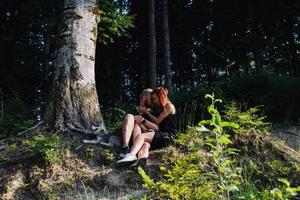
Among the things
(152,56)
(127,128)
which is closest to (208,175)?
(127,128)

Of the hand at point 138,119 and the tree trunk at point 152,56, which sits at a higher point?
the tree trunk at point 152,56

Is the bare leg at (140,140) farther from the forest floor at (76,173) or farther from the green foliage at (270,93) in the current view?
the green foliage at (270,93)

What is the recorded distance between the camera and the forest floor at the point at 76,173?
223 inches

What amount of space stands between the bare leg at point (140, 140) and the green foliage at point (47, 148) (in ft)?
3.74

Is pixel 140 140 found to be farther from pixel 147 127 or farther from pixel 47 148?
pixel 47 148

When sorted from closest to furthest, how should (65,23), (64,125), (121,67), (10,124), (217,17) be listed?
(64,125) < (65,23) < (10,124) < (217,17) < (121,67)

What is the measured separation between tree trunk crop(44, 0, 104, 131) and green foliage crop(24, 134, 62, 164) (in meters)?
0.52

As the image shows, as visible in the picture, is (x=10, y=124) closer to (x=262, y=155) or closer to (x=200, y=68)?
(x=262, y=155)

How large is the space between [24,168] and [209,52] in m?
12.8

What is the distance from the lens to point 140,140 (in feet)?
20.0

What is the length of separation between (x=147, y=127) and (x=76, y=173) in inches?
52.0

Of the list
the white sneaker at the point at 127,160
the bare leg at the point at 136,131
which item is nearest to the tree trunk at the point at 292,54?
the bare leg at the point at 136,131

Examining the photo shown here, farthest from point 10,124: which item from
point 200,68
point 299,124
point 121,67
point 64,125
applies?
point 200,68

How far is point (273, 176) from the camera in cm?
561
